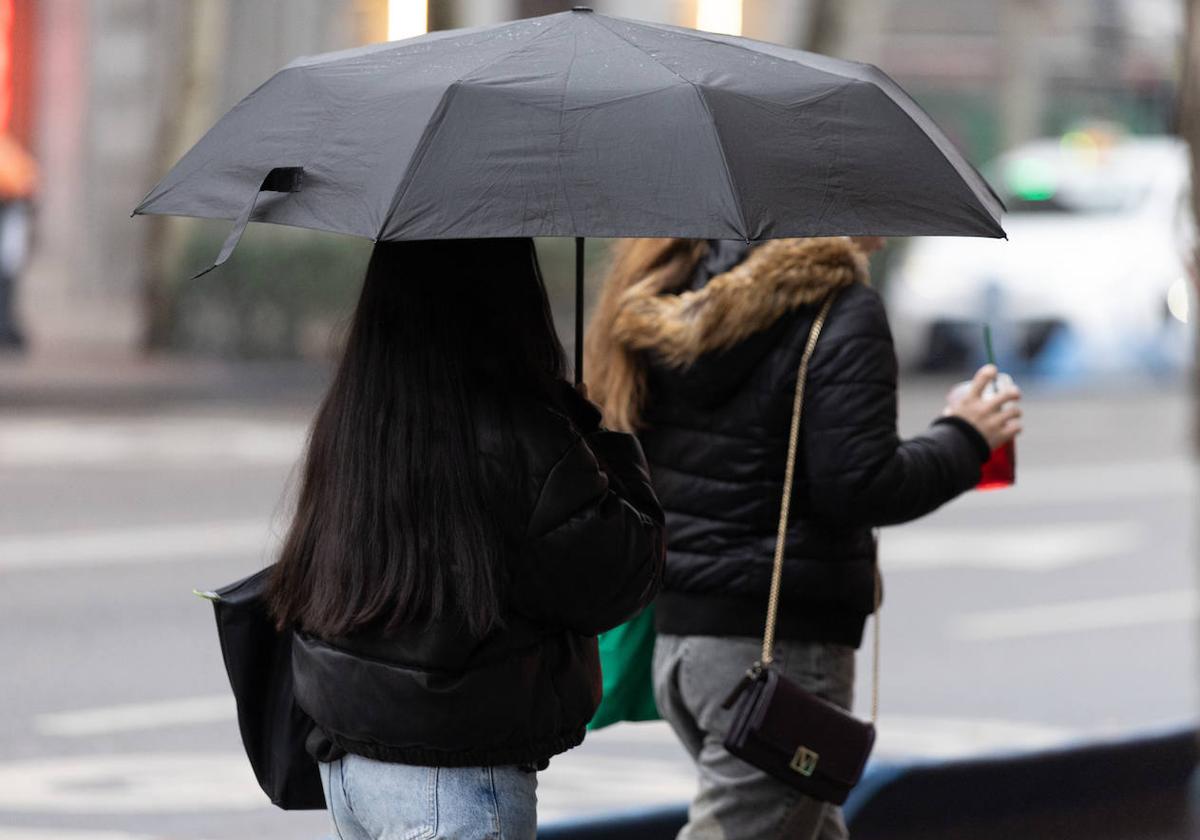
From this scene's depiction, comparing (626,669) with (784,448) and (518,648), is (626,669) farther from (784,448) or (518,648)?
(518,648)

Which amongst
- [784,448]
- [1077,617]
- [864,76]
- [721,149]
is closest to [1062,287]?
[1077,617]

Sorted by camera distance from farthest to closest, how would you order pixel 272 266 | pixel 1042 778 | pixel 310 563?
pixel 272 266
pixel 1042 778
pixel 310 563

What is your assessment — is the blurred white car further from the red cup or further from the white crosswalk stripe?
the red cup

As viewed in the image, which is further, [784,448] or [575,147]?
[784,448]

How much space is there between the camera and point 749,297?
3.61 metres

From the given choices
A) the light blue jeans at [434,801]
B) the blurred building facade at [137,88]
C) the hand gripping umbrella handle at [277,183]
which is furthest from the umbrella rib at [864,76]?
the blurred building facade at [137,88]

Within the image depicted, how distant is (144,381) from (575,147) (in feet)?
46.0

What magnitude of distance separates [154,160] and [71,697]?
12.6 metres

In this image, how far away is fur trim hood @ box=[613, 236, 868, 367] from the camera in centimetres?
361

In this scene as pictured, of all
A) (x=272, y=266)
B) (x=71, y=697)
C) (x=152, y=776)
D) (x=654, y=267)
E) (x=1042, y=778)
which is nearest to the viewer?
(x=654, y=267)

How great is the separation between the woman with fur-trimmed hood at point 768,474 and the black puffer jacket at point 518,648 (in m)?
0.84

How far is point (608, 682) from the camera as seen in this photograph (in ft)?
12.8

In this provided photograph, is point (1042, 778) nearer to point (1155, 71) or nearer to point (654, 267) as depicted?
point (654, 267)

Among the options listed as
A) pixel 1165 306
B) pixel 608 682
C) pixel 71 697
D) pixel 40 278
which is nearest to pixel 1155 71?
pixel 1165 306
